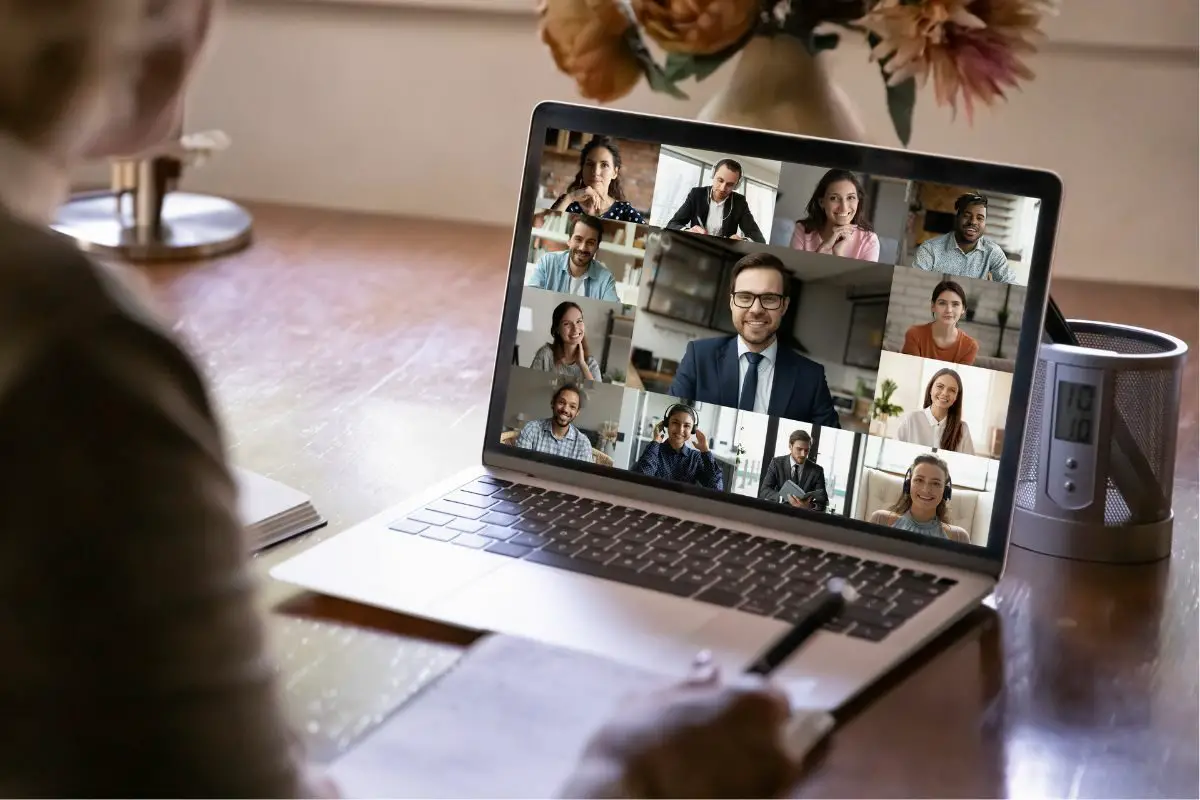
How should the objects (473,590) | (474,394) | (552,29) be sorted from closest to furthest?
(473,590) → (552,29) → (474,394)

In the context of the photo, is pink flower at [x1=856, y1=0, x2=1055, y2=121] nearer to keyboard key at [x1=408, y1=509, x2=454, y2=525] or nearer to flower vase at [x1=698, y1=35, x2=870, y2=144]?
flower vase at [x1=698, y1=35, x2=870, y2=144]

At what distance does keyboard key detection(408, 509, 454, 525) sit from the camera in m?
0.83

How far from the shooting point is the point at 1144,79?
2.00 m

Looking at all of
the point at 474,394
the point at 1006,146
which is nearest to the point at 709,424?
the point at 474,394

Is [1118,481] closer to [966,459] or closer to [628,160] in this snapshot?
[966,459]

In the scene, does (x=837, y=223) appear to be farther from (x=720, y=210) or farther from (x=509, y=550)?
(x=509, y=550)

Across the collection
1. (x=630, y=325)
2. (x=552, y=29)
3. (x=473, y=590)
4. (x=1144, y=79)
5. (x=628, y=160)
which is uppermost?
(x=1144, y=79)

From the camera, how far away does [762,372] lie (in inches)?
32.5

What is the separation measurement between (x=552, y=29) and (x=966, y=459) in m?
0.46

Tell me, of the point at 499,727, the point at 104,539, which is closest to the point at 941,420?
the point at 499,727

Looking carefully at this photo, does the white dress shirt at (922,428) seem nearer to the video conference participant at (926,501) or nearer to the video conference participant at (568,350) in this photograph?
the video conference participant at (926,501)

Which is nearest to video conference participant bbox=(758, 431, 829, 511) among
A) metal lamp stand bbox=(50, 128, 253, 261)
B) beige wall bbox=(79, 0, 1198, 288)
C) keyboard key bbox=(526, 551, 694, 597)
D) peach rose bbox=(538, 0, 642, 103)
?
keyboard key bbox=(526, 551, 694, 597)

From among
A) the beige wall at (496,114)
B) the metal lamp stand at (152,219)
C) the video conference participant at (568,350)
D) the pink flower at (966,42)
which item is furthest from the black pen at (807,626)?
the beige wall at (496,114)

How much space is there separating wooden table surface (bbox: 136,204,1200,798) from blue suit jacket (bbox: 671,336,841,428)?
5.9 inches
